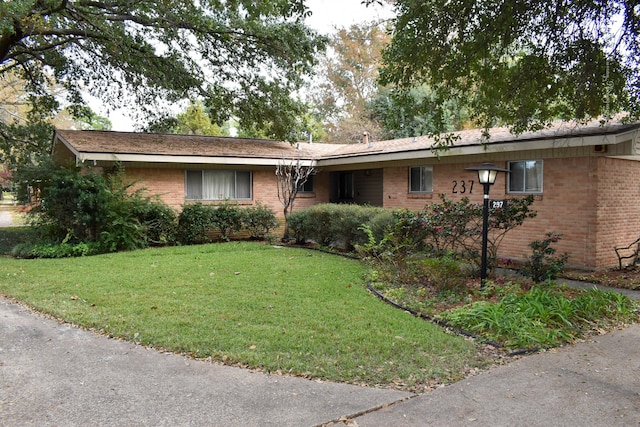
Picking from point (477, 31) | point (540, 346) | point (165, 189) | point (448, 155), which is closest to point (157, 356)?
point (540, 346)

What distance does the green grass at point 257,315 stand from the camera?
459 centimetres

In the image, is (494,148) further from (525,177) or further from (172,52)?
(172,52)

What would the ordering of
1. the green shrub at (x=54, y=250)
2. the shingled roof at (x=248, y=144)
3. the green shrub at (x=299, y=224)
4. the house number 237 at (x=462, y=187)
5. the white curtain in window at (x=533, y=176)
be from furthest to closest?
the green shrub at (x=299, y=224), the house number 237 at (x=462, y=187), the green shrub at (x=54, y=250), the white curtain in window at (x=533, y=176), the shingled roof at (x=248, y=144)

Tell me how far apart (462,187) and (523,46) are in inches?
193

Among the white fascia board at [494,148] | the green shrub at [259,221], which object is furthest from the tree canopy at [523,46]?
the green shrub at [259,221]

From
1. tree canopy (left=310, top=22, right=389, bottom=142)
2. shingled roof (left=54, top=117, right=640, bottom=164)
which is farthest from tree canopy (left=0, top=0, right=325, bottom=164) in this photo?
tree canopy (left=310, top=22, right=389, bottom=142)

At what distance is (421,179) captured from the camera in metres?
14.4

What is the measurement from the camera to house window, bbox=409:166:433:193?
1407cm

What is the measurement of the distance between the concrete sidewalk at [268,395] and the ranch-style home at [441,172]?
5.65 metres

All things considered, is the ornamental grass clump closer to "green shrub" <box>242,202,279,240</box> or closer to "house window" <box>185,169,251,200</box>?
"green shrub" <box>242,202,279,240</box>

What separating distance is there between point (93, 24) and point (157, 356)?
36.9 feet

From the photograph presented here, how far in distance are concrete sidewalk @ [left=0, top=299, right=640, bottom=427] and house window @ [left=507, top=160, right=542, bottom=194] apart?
6.71 meters

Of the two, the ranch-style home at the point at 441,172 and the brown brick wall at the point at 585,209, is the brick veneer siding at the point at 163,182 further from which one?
the brown brick wall at the point at 585,209

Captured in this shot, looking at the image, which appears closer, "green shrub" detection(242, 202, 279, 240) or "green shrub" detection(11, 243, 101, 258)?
"green shrub" detection(11, 243, 101, 258)
